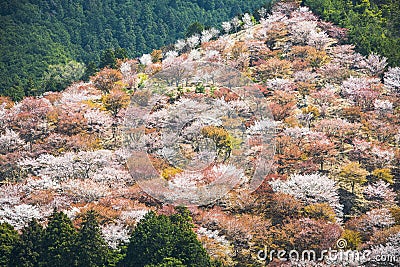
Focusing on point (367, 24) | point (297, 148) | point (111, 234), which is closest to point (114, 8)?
point (367, 24)

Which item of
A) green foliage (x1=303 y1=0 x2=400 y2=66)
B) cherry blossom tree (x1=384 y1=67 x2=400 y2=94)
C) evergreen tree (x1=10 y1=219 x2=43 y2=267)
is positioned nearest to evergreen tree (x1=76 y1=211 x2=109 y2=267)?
evergreen tree (x1=10 y1=219 x2=43 y2=267)

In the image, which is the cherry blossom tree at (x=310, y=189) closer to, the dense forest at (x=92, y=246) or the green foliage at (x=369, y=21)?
the dense forest at (x=92, y=246)

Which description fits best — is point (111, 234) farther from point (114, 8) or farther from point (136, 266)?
point (114, 8)

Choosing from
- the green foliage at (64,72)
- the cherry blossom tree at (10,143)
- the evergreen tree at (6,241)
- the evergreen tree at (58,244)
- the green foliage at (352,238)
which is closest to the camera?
the evergreen tree at (6,241)

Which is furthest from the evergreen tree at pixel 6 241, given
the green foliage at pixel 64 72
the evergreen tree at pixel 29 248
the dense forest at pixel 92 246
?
the green foliage at pixel 64 72

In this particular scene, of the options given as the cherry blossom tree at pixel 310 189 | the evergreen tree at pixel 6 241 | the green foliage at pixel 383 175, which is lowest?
the green foliage at pixel 383 175

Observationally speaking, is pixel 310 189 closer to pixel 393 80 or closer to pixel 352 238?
pixel 352 238

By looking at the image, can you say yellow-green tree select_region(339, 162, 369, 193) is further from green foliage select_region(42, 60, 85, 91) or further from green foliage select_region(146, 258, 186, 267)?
green foliage select_region(42, 60, 85, 91)
